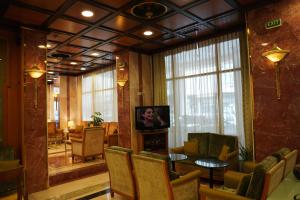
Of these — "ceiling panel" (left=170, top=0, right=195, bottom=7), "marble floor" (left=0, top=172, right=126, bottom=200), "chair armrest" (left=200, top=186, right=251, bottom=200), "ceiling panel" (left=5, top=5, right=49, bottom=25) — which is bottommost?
"marble floor" (left=0, top=172, right=126, bottom=200)

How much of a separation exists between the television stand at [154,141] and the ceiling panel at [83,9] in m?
3.25

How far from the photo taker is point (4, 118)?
13.6ft

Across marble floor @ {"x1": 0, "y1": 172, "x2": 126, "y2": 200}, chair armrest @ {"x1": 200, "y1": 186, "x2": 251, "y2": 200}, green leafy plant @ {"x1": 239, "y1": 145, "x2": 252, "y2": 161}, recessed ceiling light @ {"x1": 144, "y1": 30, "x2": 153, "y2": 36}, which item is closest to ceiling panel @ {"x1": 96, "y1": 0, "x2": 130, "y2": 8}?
recessed ceiling light @ {"x1": 144, "y1": 30, "x2": 153, "y2": 36}

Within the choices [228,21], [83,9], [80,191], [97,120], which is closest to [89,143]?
[80,191]

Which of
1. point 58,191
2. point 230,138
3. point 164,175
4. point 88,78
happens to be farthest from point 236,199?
point 88,78

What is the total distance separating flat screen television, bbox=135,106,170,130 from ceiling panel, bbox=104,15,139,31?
7.52 ft

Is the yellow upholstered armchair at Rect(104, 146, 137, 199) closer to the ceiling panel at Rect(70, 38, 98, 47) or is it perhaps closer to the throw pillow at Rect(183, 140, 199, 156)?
the throw pillow at Rect(183, 140, 199, 156)

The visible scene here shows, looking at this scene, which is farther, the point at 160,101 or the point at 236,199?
the point at 160,101

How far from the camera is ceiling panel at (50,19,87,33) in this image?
4.25m

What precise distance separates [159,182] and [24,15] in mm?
3565

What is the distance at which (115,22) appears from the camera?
172 inches

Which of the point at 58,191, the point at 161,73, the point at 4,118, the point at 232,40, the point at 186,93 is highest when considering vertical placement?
the point at 232,40

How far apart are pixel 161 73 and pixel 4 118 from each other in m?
4.03

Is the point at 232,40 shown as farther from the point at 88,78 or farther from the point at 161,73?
the point at 88,78
